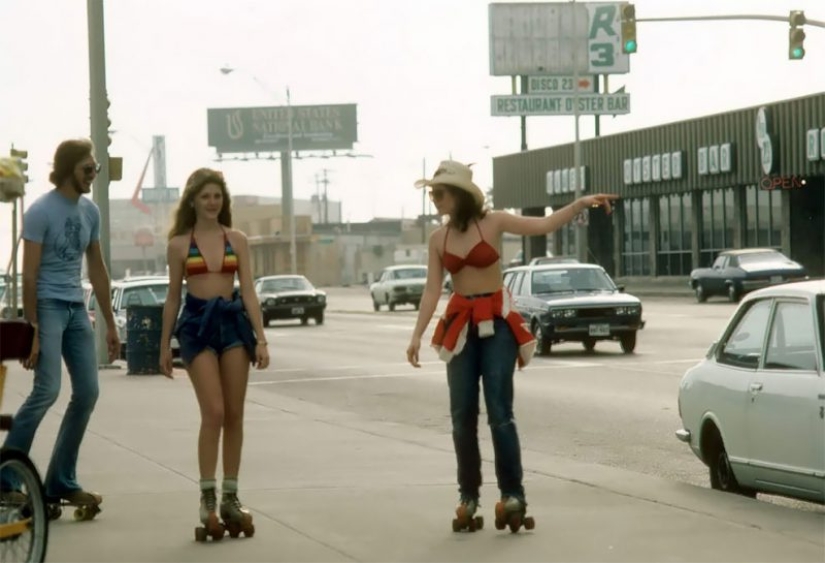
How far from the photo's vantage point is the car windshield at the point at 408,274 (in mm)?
56656

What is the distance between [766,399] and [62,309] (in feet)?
Answer: 12.8

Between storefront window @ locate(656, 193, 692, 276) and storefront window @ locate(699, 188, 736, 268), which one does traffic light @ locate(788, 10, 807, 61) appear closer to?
storefront window @ locate(699, 188, 736, 268)

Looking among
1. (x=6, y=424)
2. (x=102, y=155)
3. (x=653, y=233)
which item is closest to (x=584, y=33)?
(x=653, y=233)

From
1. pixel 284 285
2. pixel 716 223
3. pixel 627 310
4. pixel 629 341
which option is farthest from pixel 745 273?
pixel 627 310

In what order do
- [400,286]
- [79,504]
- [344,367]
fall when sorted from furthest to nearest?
[400,286]
[344,367]
[79,504]

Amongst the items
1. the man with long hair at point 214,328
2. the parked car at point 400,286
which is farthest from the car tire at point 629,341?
the parked car at point 400,286

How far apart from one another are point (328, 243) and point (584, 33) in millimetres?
53392

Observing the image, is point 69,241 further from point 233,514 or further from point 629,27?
point 629,27

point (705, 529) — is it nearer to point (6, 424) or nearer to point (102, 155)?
point (6, 424)

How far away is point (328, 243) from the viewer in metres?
133

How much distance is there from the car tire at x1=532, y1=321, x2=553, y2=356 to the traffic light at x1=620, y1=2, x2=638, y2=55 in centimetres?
812

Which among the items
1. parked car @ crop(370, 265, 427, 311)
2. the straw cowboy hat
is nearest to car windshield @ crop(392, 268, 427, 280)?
parked car @ crop(370, 265, 427, 311)

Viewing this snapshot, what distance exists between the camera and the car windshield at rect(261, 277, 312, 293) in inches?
1906

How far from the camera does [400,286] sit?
5622cm
